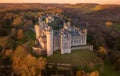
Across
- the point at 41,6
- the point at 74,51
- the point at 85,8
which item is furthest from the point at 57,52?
the point at 85,8

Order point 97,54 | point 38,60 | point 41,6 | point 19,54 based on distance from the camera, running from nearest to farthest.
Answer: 1. point 38,60
2. point 19,54
3. point 97,54
4. point 41,6

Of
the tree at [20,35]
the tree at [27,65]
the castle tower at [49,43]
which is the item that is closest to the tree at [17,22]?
Answer: the tree at [20,35]

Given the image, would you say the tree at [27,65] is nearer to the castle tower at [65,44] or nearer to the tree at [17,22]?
the castle tower at [65,44]

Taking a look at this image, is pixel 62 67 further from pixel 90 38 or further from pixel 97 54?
pixel 90 38

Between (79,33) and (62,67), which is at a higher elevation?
(79,33)

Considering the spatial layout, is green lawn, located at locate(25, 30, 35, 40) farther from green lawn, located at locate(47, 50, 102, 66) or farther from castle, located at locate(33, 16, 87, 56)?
green lawn, located at locate(47, 50, 102, 66)
